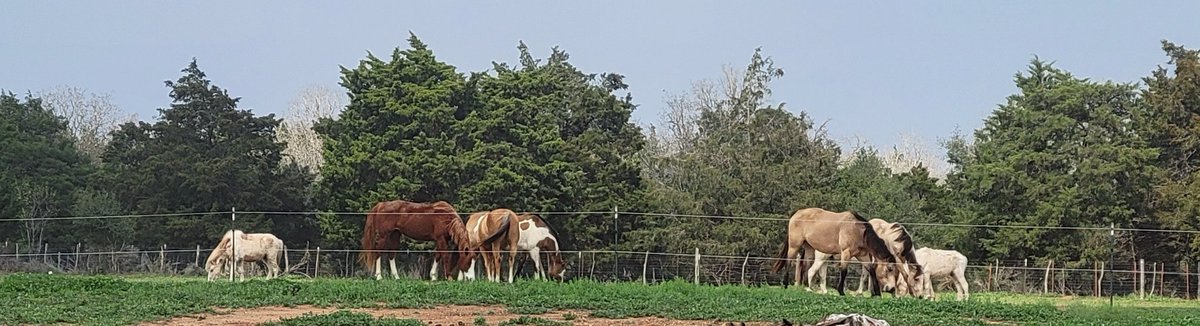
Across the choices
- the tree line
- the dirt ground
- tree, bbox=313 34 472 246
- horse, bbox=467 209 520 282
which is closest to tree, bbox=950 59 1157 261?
the tree line

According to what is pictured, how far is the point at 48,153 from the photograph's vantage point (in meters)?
35.1

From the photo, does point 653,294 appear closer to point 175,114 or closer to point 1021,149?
point 1021,149

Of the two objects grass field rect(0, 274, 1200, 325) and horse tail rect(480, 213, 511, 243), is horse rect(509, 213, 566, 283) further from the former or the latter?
grass field rect(0, 274, 1200, 325)

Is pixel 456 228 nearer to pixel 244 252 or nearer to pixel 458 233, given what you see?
pixel 458 233

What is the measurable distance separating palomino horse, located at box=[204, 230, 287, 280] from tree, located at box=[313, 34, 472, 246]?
27.1 feet

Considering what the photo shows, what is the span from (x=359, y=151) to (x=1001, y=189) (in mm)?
16494

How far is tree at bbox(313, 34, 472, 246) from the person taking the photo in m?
30.7

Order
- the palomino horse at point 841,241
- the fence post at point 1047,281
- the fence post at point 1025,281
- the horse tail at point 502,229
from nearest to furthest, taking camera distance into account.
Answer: the palomino horse at point 841,241 < the horse tail at point 502,229 < the fence post at point 1047,281 < the fence post at point 1025,281

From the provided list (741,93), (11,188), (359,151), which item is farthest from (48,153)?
(741,93)

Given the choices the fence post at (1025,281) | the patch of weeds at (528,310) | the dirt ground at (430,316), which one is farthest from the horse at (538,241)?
the fence post at (1025,281)

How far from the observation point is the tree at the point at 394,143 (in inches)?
1208

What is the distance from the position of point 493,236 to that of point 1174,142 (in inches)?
757

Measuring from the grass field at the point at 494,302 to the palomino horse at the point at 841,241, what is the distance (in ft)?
11.7

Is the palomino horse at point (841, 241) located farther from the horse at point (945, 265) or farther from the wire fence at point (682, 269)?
the wire fence at point (682, 269)
